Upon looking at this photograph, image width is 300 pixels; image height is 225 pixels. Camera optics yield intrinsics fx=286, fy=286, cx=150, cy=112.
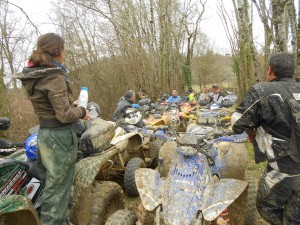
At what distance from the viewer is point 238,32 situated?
8.75m

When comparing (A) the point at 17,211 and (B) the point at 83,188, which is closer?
(A) the point at 17,211

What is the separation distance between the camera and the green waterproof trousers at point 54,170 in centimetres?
235

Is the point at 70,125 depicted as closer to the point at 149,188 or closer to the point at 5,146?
the point at 149,188

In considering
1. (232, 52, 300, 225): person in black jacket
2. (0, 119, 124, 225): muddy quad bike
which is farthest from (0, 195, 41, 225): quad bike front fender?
(232, 52, 300, 225): person in black jacket

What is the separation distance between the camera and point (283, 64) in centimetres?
244

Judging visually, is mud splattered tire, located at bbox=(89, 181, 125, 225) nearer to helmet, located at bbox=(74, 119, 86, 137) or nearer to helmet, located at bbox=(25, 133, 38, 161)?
helmet, located at bbox=(74, 119, 86, 137)

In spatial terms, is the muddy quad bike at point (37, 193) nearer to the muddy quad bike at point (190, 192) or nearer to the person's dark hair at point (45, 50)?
the muddy quad bike at point (190, 192)

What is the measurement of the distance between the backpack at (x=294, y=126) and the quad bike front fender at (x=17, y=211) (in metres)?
2.10

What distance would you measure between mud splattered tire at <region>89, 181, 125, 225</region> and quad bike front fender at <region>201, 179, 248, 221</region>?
1.10 metres

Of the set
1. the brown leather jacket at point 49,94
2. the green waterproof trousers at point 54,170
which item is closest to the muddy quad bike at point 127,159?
the green waterproof trousers at point 54,170

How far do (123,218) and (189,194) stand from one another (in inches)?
25.1

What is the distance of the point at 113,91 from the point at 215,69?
35902mm

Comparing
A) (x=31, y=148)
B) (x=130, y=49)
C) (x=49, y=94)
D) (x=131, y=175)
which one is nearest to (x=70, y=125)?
(x=49, y=94)

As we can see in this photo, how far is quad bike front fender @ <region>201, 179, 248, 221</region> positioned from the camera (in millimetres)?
2222
